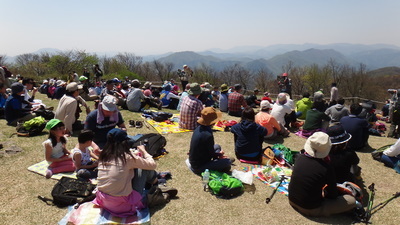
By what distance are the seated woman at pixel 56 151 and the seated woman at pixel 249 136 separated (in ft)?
11.3

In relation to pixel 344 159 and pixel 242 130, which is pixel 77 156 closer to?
pixel 242 130

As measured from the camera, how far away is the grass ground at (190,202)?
3.57m

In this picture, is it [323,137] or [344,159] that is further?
[344,159]

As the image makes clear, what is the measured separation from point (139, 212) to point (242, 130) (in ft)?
8.96

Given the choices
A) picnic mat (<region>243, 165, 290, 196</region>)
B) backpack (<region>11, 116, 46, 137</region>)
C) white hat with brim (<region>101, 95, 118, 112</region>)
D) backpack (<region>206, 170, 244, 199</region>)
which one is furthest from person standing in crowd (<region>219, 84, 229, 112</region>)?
backpack (<region>11, 116, 46, 137</region>)

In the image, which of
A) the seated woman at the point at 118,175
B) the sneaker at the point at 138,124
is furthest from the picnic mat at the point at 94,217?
the sneaker at the point at 138,124

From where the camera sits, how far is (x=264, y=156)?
5.58 meters

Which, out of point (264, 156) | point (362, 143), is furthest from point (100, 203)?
point (362, 143)

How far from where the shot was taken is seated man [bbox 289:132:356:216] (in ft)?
11.0

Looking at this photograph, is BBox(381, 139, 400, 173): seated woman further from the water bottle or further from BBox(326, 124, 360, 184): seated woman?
the water bottle

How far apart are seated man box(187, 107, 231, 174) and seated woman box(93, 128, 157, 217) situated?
134 centimetres

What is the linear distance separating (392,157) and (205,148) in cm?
426

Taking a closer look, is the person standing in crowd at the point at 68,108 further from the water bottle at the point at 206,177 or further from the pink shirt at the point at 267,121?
the pink shirt at the point at 267,121

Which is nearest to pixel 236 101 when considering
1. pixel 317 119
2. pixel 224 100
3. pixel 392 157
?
pixel 224 100
